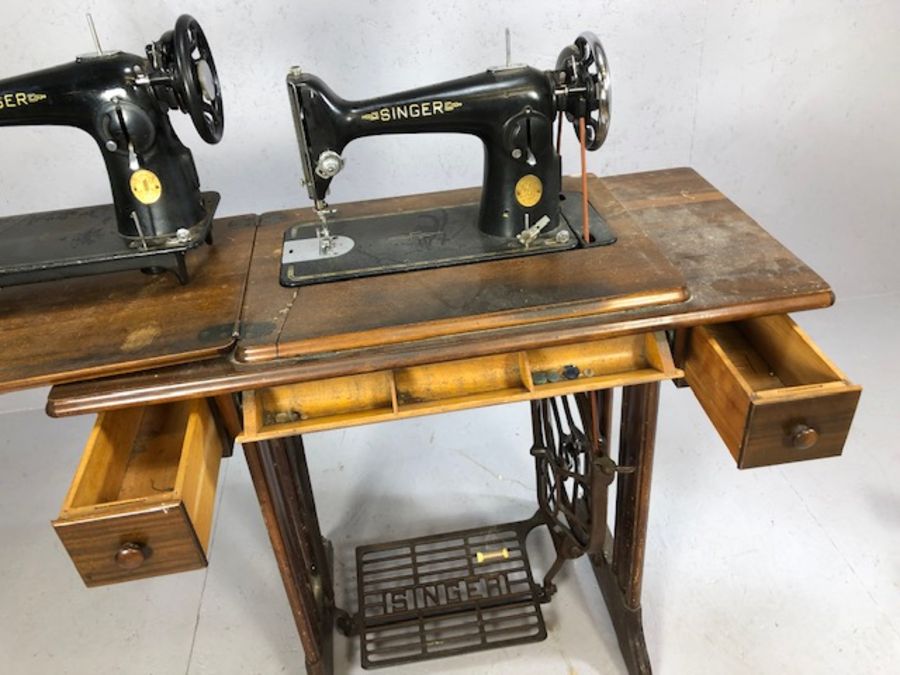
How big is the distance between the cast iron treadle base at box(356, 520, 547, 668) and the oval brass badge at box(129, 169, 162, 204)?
1051 millimetres

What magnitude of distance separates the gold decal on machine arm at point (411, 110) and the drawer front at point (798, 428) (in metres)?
0.67

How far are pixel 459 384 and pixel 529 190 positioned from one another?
366 mm

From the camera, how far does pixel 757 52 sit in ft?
7.04

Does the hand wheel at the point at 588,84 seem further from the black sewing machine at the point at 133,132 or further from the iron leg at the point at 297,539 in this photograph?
the iron leg at the point at 297,539

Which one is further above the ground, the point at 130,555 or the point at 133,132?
the point at 133,132

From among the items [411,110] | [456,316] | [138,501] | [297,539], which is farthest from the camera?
[297,539]

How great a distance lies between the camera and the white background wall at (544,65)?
1921mm

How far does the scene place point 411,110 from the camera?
121 centimetres

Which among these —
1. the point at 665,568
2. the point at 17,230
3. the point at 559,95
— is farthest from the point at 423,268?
the point at 665,568

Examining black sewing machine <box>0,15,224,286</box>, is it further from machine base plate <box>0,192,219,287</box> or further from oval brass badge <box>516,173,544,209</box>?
oval brass badge <box>516,173,544,209</box>

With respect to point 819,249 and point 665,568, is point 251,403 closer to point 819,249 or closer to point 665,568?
point 665,568

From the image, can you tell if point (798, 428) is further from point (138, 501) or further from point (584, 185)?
point (138, 501)

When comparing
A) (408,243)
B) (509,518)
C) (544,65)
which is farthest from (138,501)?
(544,65)

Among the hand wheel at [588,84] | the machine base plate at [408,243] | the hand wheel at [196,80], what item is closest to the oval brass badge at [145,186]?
the hand wheel at [196,80]
